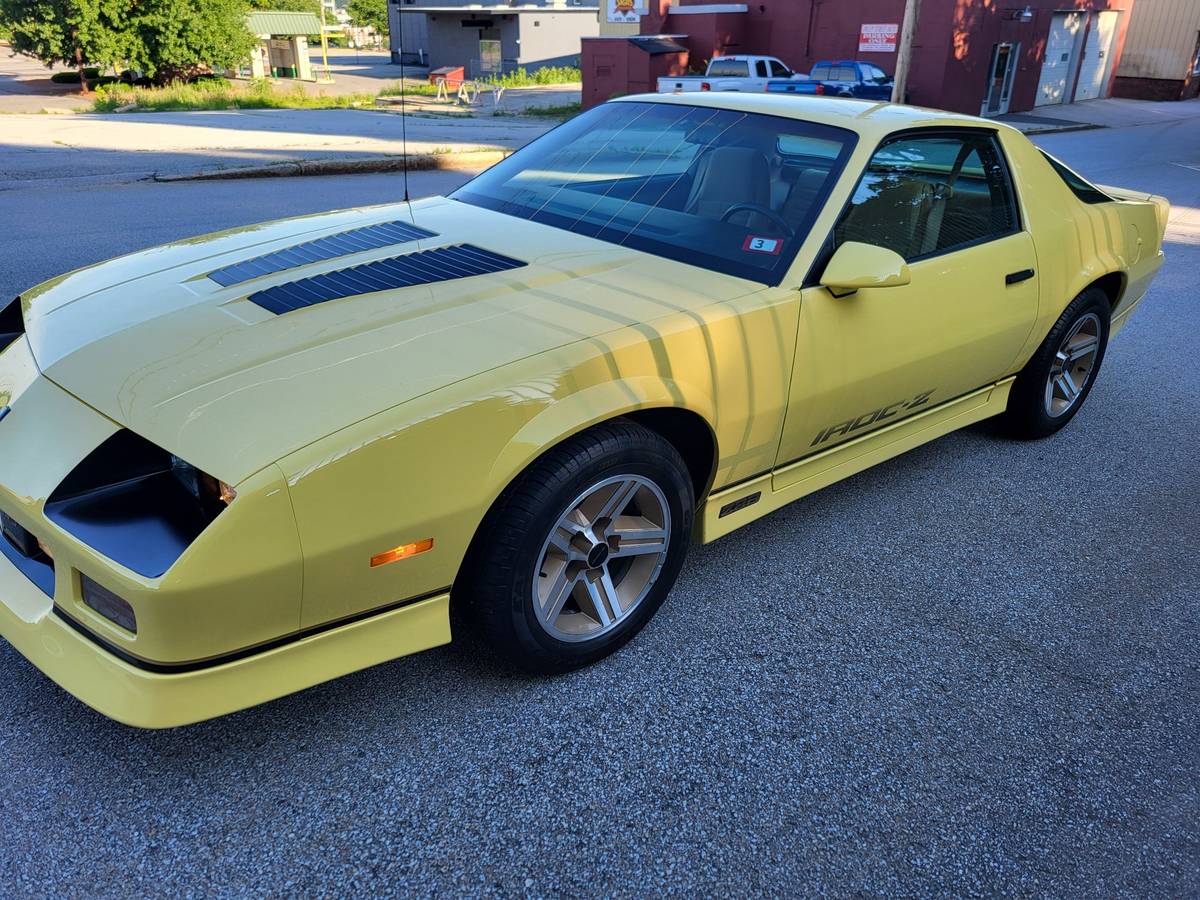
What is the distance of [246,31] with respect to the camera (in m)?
40.2

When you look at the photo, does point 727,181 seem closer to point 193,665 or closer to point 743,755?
point 743,755

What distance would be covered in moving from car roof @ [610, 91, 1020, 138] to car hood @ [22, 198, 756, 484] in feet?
2.77

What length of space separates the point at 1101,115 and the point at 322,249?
99.4 ft

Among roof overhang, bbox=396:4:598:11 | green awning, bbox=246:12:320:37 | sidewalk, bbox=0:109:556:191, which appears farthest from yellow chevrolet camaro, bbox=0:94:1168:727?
green awning, bbox=246:12:320:37

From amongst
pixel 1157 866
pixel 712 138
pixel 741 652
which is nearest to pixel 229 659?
pixel 741 652

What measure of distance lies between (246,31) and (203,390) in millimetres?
44399

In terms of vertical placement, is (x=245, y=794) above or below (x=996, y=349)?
below

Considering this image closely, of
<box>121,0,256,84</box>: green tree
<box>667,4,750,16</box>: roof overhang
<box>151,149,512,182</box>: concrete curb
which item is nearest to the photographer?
<box>151,149,512,182</box>: concrete curb

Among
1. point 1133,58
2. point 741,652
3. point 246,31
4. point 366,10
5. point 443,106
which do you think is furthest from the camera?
point 366,10

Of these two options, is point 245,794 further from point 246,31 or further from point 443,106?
point 246,31

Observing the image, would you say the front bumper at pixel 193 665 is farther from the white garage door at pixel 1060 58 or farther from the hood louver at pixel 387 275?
the white garage door at pixel 1060 58

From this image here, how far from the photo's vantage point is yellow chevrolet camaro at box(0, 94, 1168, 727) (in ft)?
6.68

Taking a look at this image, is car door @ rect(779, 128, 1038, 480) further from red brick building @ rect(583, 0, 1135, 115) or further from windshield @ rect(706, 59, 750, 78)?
red brick building @ rect(583, 0, 1135, 115)

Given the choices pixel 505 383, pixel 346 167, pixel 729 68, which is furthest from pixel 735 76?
pixel 505 383
